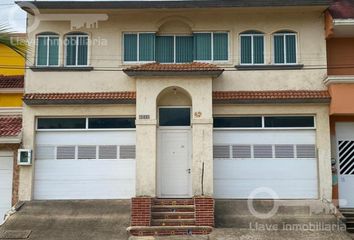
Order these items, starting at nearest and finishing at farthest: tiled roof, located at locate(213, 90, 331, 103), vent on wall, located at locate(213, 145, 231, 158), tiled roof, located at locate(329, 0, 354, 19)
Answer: tiled roof, located at locate(213, 90, 331, 103), tiled roof, located at locate(329, 0, 354, 19), vent on wall, located at locate(213, 145, 231, 158)

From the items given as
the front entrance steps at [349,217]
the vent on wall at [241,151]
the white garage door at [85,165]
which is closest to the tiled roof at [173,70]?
the white garage door at [85,165]

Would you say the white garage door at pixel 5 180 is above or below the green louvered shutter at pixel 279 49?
below

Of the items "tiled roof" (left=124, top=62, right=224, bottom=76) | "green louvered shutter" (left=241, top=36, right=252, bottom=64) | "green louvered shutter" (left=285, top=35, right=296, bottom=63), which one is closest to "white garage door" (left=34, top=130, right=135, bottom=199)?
"tiled roof" (left=124, top=62, right=224, bottom=76)

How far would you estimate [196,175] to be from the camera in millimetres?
14281

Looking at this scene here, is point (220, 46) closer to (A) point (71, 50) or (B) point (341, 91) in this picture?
(B) point (341, 91)

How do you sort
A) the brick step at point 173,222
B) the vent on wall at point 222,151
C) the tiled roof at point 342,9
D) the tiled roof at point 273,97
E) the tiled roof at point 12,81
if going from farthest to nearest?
1. the tiled roof at point 12,81
2. the vent on wall at point 222,151
3. the tiled roof at point 342,9
4. the tiled roof at point 273,97
5. the brick step at point 173,222

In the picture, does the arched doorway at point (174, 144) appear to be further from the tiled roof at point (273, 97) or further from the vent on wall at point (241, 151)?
the vent on wall at point (241, 151)

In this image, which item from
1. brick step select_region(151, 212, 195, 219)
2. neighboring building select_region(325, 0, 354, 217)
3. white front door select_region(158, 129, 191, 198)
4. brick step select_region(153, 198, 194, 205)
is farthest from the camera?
white front door select_region(158, 129, 191, 198)

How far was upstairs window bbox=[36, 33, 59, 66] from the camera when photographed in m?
15.8

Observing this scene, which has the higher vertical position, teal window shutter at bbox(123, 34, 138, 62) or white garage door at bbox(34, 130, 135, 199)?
teal window shutter at bbox(123, 34, 138, 62)

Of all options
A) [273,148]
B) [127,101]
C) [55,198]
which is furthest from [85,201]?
[273,148]

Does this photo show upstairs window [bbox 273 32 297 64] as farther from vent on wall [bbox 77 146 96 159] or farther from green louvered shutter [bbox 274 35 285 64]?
vent on wall [bbox 77 146 96 159]

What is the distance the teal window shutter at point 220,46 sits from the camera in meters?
15.8

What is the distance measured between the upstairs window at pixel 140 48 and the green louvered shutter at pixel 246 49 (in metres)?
3.22
